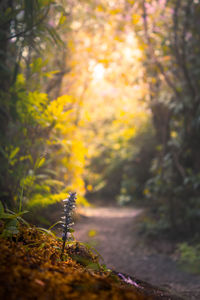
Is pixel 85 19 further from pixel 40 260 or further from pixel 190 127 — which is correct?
pixel 40 260

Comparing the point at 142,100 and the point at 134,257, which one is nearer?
the point at 134,257

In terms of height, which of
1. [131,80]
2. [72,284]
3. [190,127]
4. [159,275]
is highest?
[131,80]

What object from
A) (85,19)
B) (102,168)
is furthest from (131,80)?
(102,168)

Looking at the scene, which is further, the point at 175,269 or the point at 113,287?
the point at 175,269

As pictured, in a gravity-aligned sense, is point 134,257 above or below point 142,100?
below

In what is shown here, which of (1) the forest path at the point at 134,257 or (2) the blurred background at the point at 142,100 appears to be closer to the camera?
(2) the blurred background at the point at 142,100

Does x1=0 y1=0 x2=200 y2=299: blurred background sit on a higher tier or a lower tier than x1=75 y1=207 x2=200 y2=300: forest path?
higher

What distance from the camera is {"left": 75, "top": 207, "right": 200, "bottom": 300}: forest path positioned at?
3.40m

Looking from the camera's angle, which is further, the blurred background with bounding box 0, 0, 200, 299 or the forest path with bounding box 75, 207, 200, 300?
the forest path with bounding box 75, 207, 200, 300

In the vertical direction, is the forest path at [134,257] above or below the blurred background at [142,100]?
below

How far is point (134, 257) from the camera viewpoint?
4961 mm

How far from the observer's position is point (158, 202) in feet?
20.7

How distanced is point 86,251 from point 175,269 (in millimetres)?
3239

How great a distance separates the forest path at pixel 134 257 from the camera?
11.2ft
